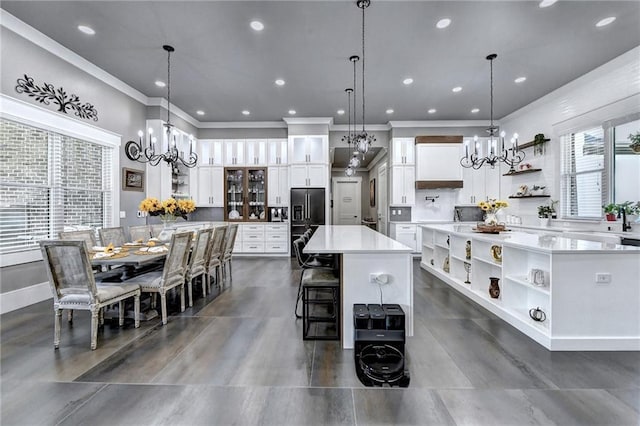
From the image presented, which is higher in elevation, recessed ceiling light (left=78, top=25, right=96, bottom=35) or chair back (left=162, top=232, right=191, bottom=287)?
recessed ceiling light (left=78, top=25, right=96, bottom=35)

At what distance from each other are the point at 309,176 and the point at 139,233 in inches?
145

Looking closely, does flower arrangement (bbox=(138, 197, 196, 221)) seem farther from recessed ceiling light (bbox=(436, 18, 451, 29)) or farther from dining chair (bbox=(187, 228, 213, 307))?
recessed ceiling light (bbox=(436, 18, 451, 29))

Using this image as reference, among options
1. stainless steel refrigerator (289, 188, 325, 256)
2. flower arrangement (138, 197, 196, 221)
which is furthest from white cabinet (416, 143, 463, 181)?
flower arrangement (138, 197, 196, 221)

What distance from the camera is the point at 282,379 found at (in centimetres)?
197

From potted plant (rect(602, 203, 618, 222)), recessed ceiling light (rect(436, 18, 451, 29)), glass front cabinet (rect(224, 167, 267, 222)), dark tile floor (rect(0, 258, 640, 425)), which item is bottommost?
dark tile floor (rect(0, 258, 640, 425))

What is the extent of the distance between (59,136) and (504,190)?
327 inches

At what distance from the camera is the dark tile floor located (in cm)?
163

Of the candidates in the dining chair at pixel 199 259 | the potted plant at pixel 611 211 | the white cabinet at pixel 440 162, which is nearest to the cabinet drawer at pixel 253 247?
the dining chair at pixel 199 259

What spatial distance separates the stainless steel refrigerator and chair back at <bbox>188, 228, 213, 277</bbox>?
3.02 metres

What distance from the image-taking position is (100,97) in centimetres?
448

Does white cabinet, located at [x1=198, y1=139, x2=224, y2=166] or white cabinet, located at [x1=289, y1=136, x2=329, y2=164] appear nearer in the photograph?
white cabinet, located at [x1=289, y1=136, x2=329, y2=164]

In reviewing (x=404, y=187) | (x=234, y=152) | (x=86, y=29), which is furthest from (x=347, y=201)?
(x=86, y=29)

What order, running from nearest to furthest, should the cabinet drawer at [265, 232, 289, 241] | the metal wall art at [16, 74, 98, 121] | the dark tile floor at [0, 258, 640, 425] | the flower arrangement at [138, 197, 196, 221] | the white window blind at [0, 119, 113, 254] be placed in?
the dark tile floor at [0, 258, 640, 425] → the white window blind at [0, 119, 113, 254] → the metal wall art at [16, 74, 98, 121] → the flower arrangement at [138, 197, 196, 221] → the cabinet drawer at [265, 232, 289, 241]

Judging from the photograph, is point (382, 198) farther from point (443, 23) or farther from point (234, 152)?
point (443, 23)
